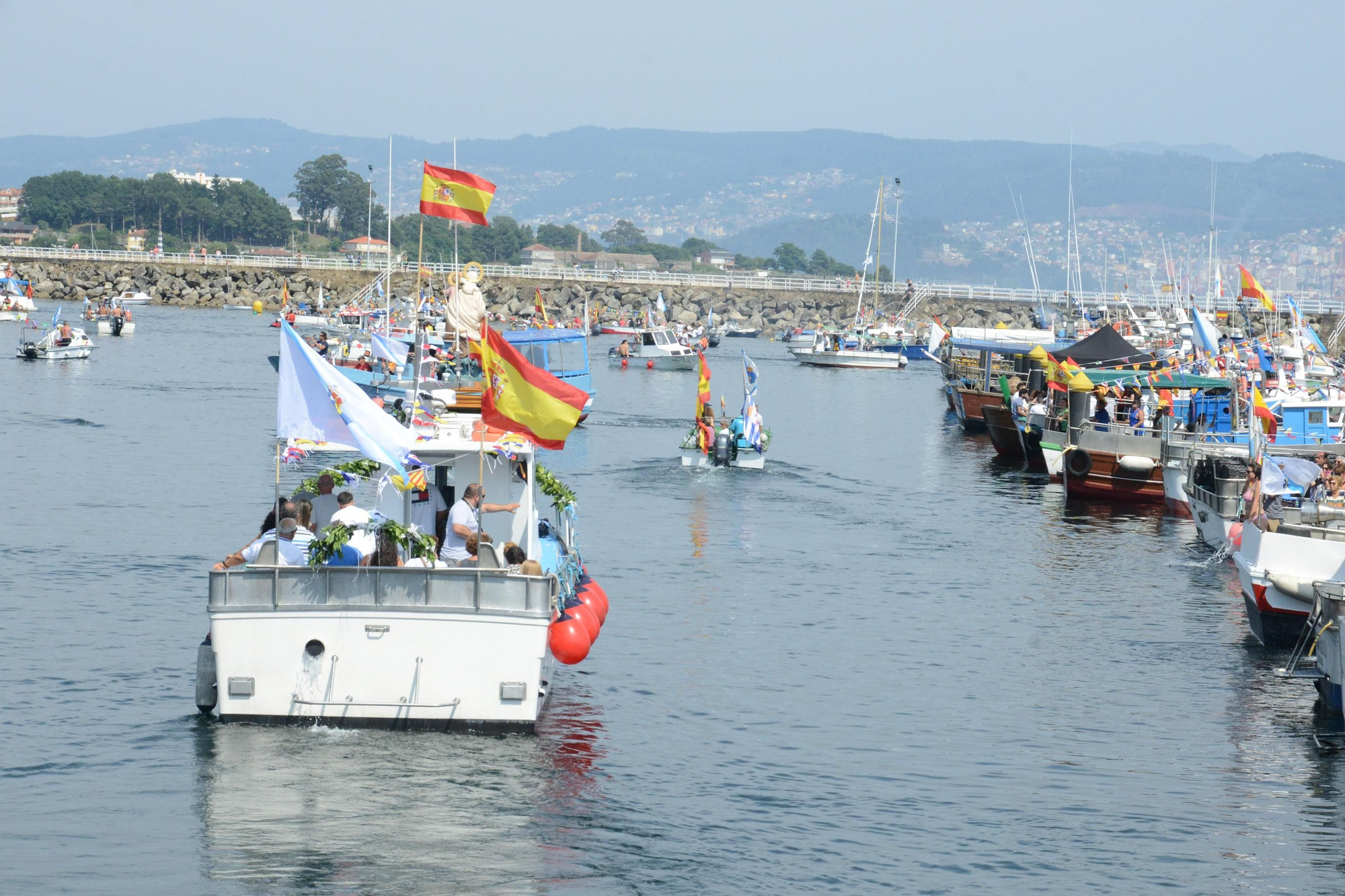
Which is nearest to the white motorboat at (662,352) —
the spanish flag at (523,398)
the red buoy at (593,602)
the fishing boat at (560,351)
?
the fishing boat at (560,351)

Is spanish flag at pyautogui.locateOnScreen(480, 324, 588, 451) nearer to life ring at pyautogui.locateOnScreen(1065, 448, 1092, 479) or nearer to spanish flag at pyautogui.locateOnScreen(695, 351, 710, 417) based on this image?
spanish flag at pyautogui.locateOnScreen(695, 351, 710, 417)

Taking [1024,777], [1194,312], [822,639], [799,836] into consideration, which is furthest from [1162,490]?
[799,836]

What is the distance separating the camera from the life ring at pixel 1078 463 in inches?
1732

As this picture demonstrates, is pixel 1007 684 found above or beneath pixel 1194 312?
beneath

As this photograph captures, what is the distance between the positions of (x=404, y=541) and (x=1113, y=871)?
8.22 metres

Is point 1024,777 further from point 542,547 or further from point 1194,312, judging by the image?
point 1194,312

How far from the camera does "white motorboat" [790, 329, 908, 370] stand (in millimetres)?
108688

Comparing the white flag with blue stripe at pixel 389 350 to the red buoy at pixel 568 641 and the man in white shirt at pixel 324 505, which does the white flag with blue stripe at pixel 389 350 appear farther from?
the red buoy at pixel 568 641

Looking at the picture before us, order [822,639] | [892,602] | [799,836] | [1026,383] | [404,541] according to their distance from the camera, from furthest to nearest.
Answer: [1026,383] → [892,602] → [822,639] → [404,541] → [799,836]

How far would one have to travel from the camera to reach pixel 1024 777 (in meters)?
18.6

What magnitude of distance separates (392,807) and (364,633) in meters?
1.97

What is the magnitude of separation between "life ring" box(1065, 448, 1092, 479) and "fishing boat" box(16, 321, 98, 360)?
56.5 m

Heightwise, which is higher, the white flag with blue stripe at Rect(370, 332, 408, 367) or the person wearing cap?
the white flag with blue stripe at Rect(370, 332, 408, 367)

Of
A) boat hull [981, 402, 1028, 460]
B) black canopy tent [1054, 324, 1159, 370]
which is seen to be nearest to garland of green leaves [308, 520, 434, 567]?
boat hull [981, 402, 1028, 460]
